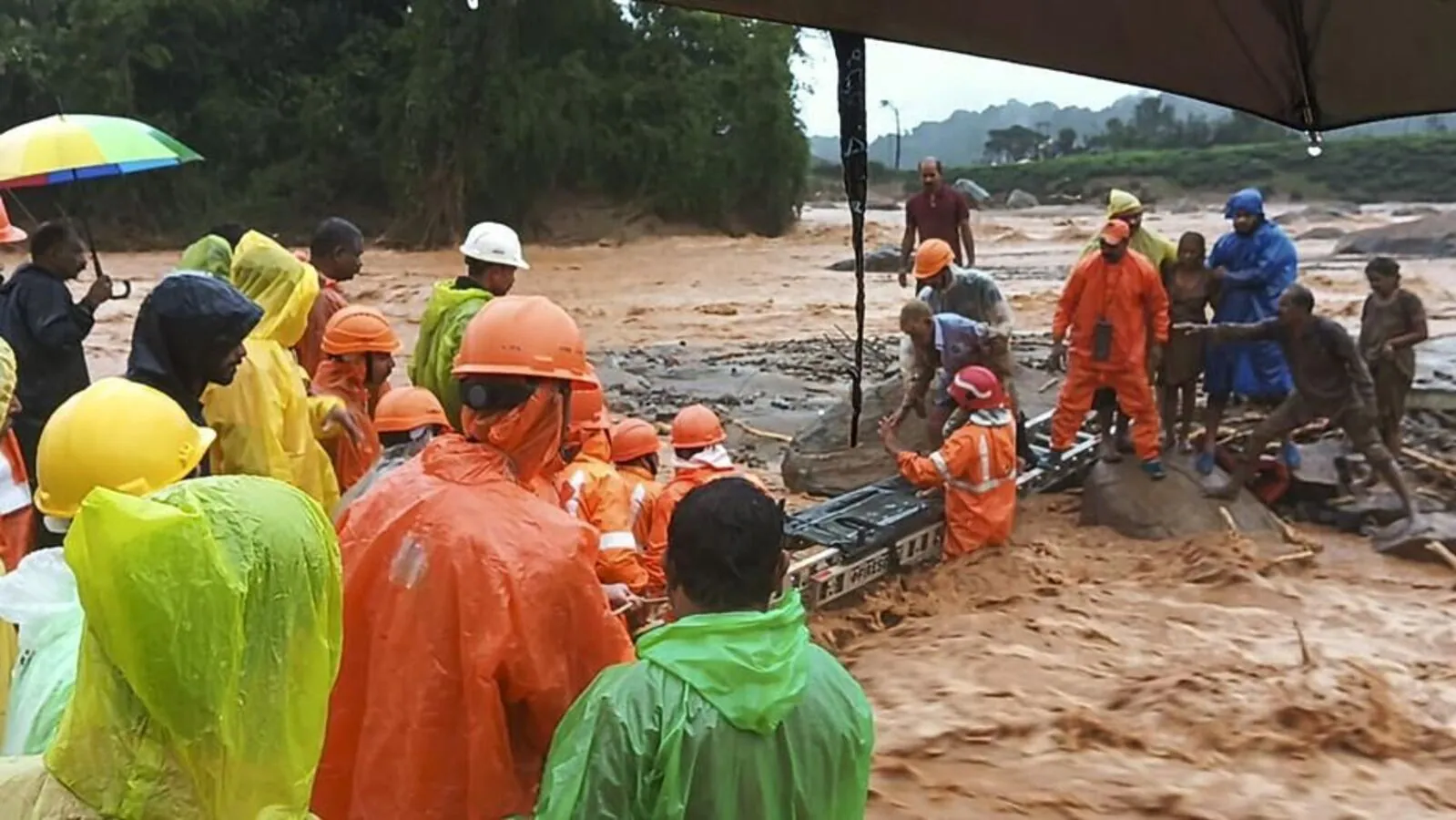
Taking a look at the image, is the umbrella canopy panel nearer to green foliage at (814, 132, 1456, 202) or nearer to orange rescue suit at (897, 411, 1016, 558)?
orange rescue suit at (897, 411, 1016, 558)

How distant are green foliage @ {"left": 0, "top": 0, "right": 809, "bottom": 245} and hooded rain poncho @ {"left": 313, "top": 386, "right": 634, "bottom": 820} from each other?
84.0 feet

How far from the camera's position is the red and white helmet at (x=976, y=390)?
6988 millimetres

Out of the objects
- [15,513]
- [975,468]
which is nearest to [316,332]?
[15,513]

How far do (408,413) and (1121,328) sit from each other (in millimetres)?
4736

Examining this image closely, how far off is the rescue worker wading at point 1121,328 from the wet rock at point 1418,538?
1218mm

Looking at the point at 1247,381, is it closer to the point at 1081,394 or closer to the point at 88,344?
the point at 1081,394

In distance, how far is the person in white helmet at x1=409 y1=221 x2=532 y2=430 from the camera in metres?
5.20

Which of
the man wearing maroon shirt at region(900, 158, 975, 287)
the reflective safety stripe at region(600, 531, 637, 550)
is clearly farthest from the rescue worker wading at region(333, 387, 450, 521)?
the man wearing maroon shirt at region(900, 158, 975, 287)

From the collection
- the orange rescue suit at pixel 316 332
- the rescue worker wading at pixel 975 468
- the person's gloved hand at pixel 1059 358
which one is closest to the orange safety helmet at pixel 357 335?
the orange rescue suit at pixel 316 332

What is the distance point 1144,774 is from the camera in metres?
4.94

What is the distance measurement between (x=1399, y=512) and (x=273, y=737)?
7.44 m

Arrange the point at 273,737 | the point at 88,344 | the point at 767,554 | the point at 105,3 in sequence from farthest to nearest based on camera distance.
A: the point at 105,3 → the point at 88,344 → the point at 767,554 → the point at 273,737

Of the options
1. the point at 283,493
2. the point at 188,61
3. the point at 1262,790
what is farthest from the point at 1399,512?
the point at 188,61

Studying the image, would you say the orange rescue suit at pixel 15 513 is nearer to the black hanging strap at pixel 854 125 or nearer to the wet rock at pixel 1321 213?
the black hanging strap at pixel 854 125
